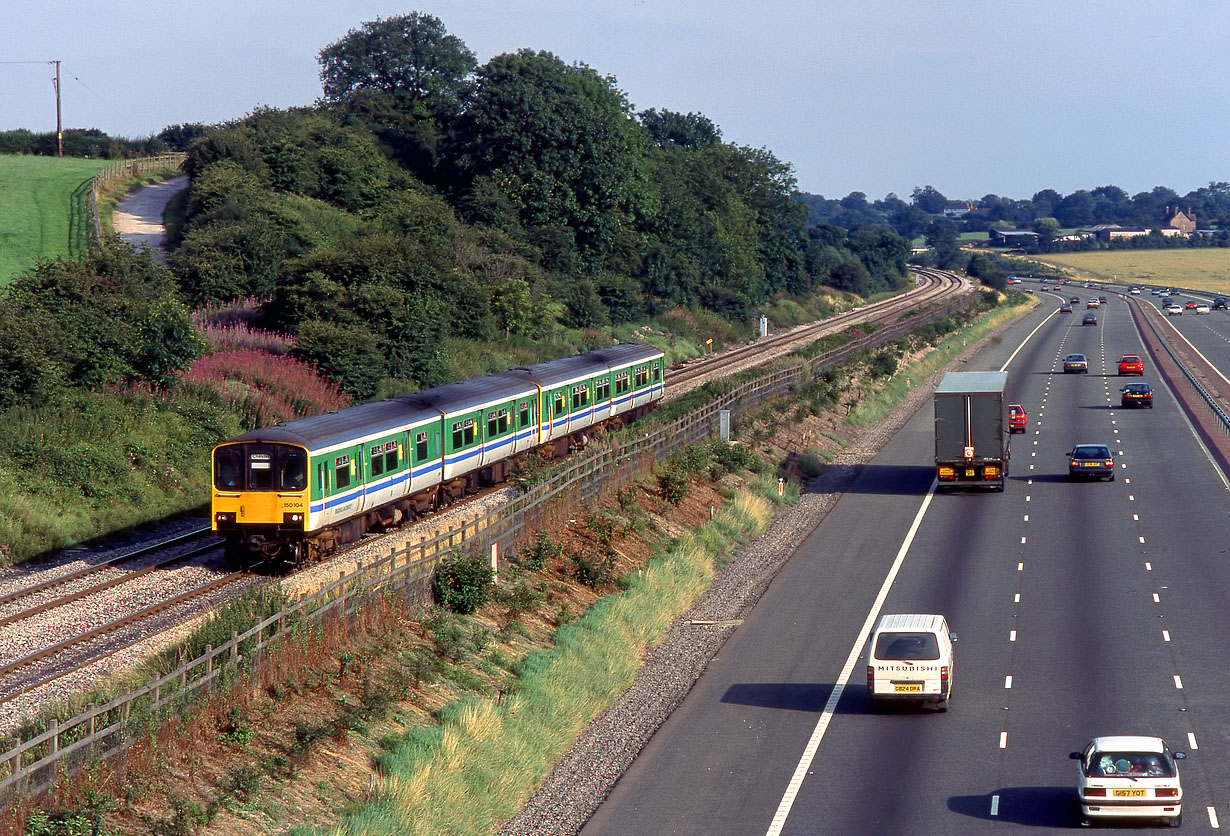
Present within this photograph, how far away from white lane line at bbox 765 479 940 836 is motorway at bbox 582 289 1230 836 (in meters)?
0.06

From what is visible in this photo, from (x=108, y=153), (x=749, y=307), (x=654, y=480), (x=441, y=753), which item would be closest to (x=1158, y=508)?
(x=654, y=480)

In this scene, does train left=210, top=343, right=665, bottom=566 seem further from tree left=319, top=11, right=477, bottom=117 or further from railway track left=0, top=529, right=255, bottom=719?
tree left=319, top=11, right=477, bottom=117

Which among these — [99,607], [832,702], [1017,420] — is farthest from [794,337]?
[99,607]

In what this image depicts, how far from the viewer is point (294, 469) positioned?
95.3 ft

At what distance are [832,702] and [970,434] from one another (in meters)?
22.4

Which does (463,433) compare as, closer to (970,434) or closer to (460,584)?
(460,584)

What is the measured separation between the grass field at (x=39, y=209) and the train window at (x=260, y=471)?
3191 cm

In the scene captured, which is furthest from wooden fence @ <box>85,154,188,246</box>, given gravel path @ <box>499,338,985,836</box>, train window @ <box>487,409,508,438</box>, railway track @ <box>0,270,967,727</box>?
railway track @ <box>0,270,967,727</box>

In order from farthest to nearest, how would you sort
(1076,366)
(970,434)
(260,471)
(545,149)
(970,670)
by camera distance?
(1076,366) → (545,149) → (970,434) → (260,471) → (970,670)

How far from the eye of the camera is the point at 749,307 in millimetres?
104188

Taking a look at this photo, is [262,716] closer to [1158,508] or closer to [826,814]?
[826,814]

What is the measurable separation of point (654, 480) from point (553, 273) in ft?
133

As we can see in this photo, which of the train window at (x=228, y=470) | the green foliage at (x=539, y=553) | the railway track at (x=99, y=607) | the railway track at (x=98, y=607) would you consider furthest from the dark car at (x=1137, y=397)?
the train window at (x=228, y=470)

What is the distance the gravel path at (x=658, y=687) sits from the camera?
69.9 ft
